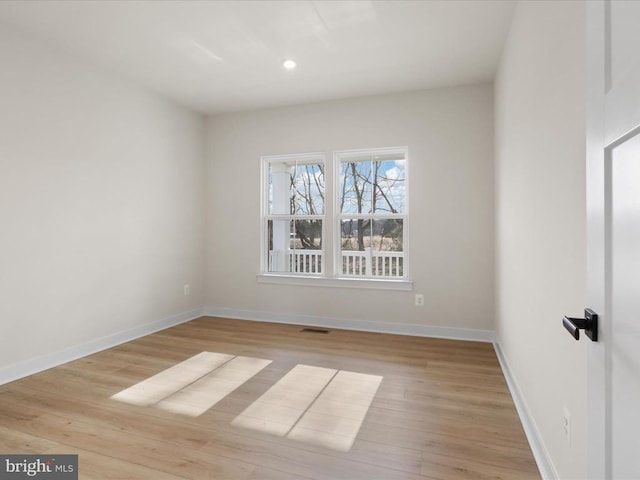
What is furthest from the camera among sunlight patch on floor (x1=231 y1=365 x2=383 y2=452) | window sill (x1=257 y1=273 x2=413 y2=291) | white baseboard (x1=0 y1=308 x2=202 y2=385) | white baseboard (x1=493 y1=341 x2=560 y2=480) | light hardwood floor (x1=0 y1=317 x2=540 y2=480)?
window sill (x1=257 y1=273 x2=413 y2=291)

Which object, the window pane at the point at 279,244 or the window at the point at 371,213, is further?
the window pane at the point at 279,244

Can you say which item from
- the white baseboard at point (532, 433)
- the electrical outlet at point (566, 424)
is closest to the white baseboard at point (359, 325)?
the white baseboard at point (532, 433)

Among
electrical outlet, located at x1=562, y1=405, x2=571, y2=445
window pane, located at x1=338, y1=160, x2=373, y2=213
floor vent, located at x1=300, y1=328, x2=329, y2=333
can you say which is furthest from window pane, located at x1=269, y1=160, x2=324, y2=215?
electrical outlet, located at x1=562, y1=405, x2=571, y2=445

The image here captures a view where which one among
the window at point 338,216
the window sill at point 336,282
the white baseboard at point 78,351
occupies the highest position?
the window at point 338,216

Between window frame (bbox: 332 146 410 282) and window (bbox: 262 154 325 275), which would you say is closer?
window frame (bbox: 332 146 410 282)

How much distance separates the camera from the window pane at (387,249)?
13.4 ft

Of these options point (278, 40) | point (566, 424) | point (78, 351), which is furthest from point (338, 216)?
point (566, 424)

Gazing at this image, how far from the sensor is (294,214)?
4531mm

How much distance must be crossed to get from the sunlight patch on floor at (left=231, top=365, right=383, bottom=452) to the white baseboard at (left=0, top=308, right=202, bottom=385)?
6.34 feet

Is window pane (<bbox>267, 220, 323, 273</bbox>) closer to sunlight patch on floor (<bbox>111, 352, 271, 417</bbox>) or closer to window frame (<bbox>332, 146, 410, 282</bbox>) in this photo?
window frame (<bbox>332, 146, 410, 282</bbox>)

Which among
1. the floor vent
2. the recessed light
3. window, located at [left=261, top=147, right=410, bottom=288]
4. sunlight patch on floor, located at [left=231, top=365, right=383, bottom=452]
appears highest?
the recessed light

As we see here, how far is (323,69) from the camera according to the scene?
3.40 m

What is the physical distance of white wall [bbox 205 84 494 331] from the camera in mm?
3713

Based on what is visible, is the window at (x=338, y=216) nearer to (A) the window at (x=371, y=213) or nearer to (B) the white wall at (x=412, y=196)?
(A) the window at (x=371, y=213)
